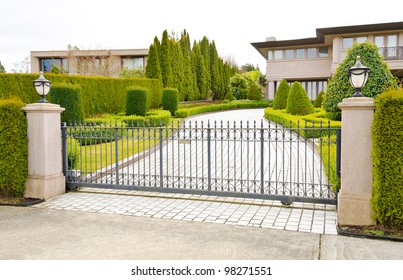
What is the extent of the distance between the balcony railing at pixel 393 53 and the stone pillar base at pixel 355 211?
30483 mm

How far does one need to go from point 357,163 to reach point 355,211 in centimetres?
72

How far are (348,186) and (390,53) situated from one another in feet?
102

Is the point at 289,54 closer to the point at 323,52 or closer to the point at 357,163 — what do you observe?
the point at 323,52

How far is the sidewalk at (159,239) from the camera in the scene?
4832 millimetres

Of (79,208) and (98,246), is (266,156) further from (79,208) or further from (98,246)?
(98,246)

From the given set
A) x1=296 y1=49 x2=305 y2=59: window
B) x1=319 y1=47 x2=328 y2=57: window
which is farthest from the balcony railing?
x1=296 y1=49 x2=305 y2=59: window

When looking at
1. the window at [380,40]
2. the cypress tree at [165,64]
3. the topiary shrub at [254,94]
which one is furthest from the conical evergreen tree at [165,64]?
the window at [380,40]

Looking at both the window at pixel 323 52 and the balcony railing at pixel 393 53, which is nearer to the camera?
the balcony railing at pixel 393 53

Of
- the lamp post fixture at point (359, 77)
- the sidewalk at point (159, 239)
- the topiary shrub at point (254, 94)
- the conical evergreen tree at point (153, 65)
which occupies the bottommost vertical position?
the sidewalk at point (159, 239)

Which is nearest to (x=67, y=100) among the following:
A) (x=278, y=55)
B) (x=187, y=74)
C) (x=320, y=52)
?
(x=187, y=74)

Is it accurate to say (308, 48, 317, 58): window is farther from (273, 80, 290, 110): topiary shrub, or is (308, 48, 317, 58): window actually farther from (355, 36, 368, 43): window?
(273, 80, 290, 110): topiary shrub

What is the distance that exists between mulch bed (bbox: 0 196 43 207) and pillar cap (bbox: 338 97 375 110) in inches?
228

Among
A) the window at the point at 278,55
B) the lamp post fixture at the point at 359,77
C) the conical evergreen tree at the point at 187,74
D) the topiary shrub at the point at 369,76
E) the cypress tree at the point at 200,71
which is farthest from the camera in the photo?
the cypress tree at the point at 200,71

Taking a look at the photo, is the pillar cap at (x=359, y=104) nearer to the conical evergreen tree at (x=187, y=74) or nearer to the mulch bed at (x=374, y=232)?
the mulch bed at (x=374, y=232)
